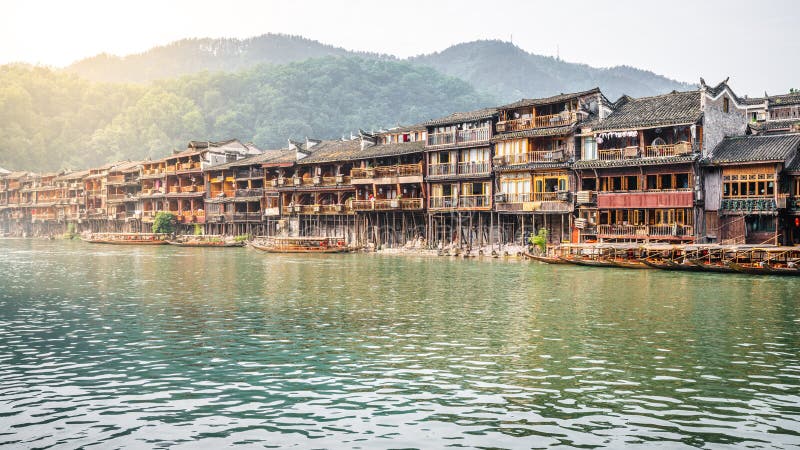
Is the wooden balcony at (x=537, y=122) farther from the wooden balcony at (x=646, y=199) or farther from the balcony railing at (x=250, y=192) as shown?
the balcony railing at (x=250, y=192)

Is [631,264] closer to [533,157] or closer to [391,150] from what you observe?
[533,157]

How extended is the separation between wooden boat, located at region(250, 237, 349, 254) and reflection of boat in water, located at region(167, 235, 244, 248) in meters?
11.4

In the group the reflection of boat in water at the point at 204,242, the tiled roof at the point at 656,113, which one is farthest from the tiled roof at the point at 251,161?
the tiled roof at the point at 656,113

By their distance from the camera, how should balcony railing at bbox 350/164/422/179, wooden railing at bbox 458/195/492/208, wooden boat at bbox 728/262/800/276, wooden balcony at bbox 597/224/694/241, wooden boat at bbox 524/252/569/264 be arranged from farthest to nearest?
balcony railing at bbox 350/164/422/179
wooden railing at bbox 458/195/492/208
wooden boat at bbox 524/252/569/264
wooden balcony at bbox 597/224/694/241
wooden boat at bbox 728/262/800/276

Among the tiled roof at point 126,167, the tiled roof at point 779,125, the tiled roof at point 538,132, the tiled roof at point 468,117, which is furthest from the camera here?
the tiled roof at point 126,167

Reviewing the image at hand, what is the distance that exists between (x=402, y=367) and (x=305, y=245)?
2079 inches

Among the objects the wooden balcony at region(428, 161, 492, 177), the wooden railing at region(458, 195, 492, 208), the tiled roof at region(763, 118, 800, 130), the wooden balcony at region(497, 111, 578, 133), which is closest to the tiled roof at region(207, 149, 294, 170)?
the wooden balcony at region(428, 161, 492, 177)

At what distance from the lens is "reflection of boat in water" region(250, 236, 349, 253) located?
67188 mm

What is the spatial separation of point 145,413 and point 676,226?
42.7 meters

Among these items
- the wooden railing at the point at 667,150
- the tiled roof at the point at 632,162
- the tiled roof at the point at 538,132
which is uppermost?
the tiled roof at the point at 538,132

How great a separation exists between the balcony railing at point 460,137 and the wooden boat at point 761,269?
994 inches

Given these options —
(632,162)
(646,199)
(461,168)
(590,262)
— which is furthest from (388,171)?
(646,199)

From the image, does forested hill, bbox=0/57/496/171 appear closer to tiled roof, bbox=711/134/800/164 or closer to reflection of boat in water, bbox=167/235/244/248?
reflection of boat in water, bbox=167/235/244/248

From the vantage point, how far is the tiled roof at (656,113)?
48.7 metres
